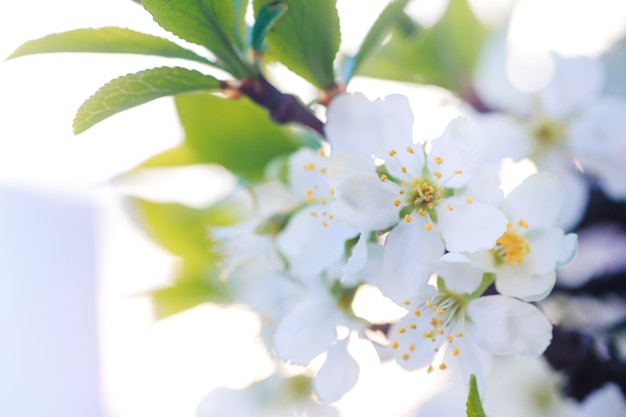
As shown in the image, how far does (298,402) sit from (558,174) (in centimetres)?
35

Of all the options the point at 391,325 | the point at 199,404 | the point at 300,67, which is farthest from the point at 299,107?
the point at 199,404

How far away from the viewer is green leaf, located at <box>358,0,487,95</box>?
0.78m

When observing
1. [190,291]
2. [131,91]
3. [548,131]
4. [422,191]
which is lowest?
[190,291]

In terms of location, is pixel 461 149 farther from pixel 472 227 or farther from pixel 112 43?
pixel 112 43

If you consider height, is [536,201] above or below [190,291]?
above

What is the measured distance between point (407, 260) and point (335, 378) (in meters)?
0.14

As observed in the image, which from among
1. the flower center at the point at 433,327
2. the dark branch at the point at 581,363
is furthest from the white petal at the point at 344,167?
the dark branch at the point at 581,363

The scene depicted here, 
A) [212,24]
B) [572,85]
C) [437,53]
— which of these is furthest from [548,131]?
[212,24]

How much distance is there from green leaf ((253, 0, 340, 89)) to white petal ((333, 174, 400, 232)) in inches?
4.9

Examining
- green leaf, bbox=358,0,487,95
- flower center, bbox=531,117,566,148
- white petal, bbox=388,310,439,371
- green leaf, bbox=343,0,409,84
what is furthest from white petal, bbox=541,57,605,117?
white petal, bbox=388,310,439,371

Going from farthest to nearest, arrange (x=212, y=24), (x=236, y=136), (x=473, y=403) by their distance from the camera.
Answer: (x=236, y=136)
(x=212, y=24)
(x=473, y=403)

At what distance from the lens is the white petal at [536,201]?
471 mm

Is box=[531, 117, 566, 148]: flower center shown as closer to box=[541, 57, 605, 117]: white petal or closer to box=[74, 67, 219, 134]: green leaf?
box=[541, 57, 605, 117]: white petal

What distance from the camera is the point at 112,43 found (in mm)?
517
